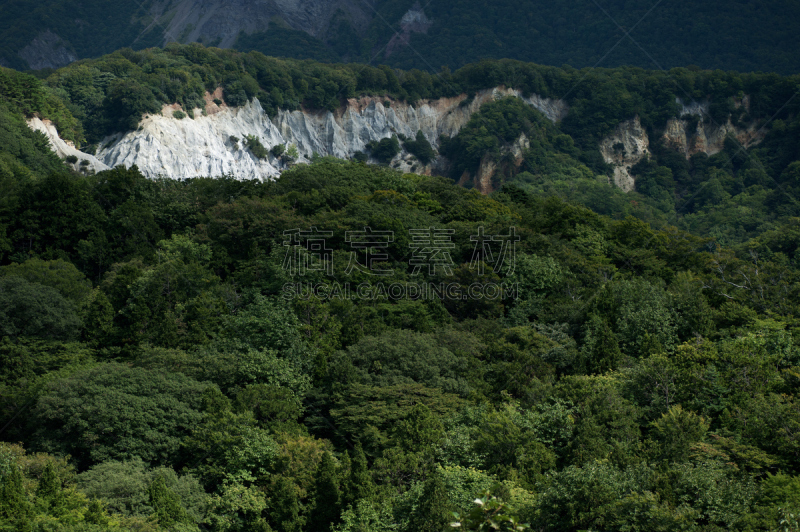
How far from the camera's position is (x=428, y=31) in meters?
178

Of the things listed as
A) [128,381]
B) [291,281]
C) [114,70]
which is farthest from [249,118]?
[128,381]

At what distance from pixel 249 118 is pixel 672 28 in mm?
110118

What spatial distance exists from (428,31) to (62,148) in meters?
125

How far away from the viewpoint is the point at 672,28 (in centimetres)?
16400

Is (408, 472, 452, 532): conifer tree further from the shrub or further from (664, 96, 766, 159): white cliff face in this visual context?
(664, 96, 766, 159): white cliff face

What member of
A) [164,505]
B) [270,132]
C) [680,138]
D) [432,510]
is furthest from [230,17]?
[432,510]

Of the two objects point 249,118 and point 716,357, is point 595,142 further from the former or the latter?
point 716,357

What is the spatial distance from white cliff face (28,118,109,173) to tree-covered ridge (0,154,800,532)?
22.4 meters

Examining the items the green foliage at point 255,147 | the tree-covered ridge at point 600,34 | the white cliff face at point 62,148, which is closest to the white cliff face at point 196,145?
the green foliage at point 255,147

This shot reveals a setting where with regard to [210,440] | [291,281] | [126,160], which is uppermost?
[126,160]

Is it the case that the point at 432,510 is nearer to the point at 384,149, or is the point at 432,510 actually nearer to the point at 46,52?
the point at 384,149

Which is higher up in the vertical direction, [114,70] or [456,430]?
[114,70]

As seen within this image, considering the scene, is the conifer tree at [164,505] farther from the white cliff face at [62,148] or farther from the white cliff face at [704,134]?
the white cliff face at [704,134]

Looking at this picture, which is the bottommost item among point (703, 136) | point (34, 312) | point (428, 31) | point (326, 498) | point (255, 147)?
point (326, 498)
